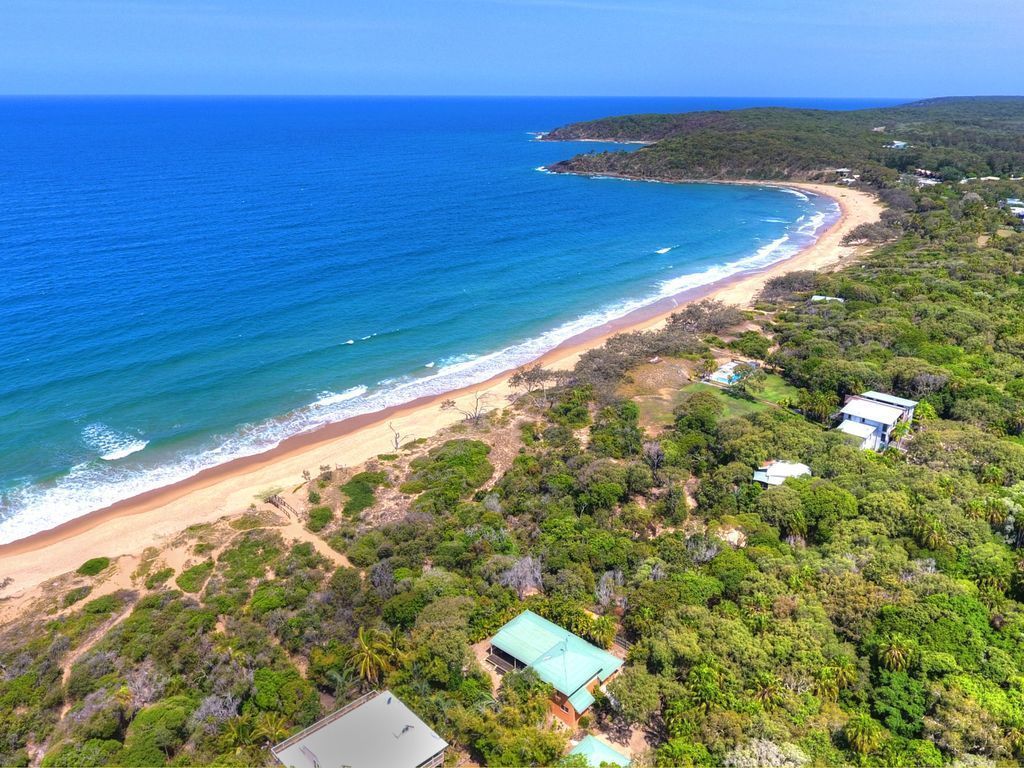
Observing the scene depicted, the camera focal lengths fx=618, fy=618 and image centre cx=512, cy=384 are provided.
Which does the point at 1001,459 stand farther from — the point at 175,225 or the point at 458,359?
the point at 175,225

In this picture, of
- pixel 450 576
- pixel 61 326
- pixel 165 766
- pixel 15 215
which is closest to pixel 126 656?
pixel 165 766

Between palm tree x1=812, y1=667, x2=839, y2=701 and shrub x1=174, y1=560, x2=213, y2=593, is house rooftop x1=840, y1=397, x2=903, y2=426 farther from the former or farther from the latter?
shrub x1=174, y1=560, x2=213, y2=593

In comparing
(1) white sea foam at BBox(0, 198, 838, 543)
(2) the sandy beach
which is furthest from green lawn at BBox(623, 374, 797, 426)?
(1) white sea foam at BBox(0, 198, 838, 543)

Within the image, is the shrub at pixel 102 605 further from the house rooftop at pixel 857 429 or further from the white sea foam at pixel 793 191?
the white sea foam at pixel 793 191

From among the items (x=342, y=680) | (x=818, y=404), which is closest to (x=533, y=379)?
(x=818, y=404)

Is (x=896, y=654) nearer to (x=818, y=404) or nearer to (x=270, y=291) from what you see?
(x=818, y=404)

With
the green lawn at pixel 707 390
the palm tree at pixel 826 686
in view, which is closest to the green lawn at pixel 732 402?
the green lawn at pixel 707 390
